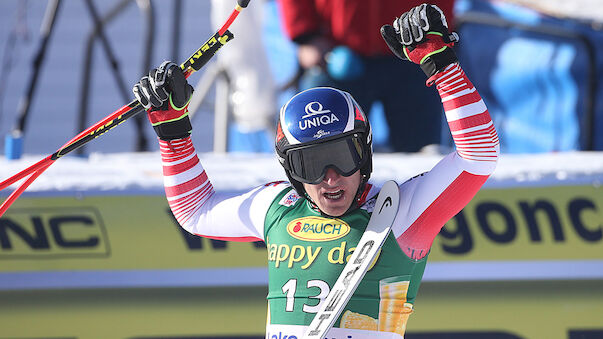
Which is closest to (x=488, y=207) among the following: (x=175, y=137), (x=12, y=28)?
(x=175, y=137)

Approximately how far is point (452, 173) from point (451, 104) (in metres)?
0.22

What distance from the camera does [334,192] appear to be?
263 cm

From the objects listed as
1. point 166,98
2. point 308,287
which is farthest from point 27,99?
point 308,287

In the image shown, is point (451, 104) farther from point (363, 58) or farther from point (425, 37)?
point (363, 58)

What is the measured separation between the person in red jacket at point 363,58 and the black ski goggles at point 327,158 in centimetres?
207

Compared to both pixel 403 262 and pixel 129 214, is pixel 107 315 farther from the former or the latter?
pixel 403 262

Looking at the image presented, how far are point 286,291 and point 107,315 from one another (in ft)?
5.45

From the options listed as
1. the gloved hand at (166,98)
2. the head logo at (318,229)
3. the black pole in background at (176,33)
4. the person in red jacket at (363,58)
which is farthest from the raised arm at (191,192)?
the black pole in background at (176,33)

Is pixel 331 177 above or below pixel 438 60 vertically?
below

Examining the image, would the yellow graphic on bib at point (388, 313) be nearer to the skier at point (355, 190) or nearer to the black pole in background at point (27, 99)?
the skier at point (355, 190)

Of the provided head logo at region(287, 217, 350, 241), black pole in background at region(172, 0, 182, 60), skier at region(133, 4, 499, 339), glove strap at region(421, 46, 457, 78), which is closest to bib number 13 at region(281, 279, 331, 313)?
skier at region(133, 4, 499, 339)

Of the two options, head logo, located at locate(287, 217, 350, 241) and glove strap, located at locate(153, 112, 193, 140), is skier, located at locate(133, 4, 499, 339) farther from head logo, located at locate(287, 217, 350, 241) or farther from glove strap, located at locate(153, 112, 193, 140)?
glove strap, located at locate(153, 112, 193, 140)

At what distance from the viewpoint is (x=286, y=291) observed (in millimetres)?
2680

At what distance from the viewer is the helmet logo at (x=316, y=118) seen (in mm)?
2625
